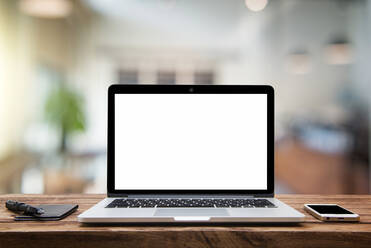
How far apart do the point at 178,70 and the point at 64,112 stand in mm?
1942

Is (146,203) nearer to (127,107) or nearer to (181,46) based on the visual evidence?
(127,107)

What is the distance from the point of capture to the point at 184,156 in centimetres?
76

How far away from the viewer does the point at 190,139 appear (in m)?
0.77

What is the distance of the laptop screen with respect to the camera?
744 millimetres

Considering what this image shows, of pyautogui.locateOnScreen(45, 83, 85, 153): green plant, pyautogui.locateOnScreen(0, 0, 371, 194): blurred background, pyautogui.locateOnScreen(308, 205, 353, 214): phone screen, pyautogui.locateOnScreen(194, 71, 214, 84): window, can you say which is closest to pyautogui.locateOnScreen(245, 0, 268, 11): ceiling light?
pyautogui.locateOnScreen(0, 0, 371, 194): blurred background

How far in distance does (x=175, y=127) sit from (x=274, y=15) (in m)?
3.82

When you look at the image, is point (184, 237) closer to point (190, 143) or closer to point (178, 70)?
point (190, 143)

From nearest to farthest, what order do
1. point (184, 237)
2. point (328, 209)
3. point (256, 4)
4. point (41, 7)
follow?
point (184, 237) < point (328, 209) < point (41, 7) < point (256, 4)

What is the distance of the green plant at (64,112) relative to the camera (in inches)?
133

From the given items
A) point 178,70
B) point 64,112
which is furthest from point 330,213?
point 178,70

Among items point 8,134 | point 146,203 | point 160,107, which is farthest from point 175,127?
point 8,134

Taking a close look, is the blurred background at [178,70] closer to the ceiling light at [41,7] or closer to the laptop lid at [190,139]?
the ceiling light at [41,7]

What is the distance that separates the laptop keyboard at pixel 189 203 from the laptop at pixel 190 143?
0.01m

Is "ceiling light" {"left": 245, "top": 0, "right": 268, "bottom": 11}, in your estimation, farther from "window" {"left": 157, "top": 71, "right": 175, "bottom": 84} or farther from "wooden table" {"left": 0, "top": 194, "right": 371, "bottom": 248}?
"wooden table" {"left": 0, "top": 194, "right": 371, "bottom": 248}
